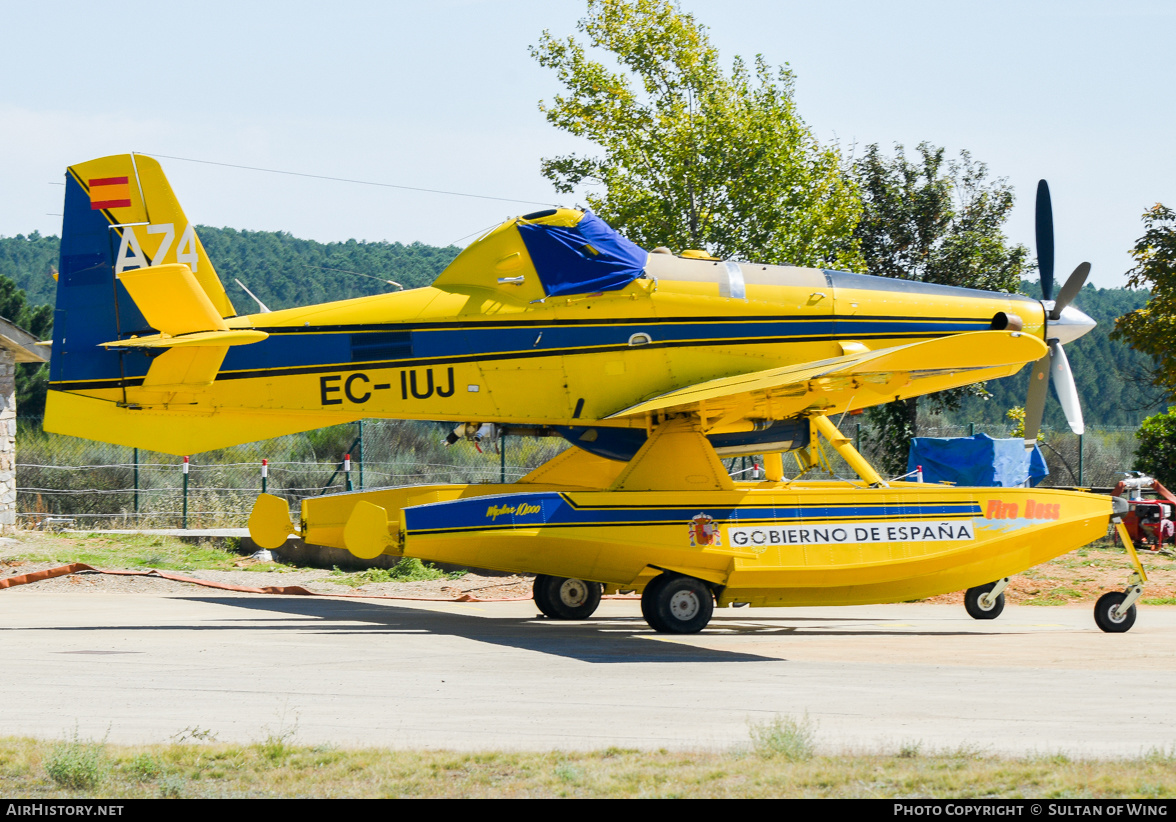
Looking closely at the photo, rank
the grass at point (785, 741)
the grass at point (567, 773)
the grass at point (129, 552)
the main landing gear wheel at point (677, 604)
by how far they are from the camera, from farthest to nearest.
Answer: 1. the grass at point (129, 552)
2. the main landing gear wheel at point (677, 604)
3. the grass at point (785, 741)
4. the grass at point (567, 773)

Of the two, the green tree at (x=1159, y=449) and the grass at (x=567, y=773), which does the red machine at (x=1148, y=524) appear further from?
the grass at (x=567, y=773)

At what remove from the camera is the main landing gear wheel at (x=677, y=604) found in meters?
11.8

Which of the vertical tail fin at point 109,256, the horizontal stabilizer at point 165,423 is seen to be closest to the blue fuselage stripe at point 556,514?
the horizontal stabilizer at point 165,423

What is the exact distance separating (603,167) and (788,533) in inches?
581

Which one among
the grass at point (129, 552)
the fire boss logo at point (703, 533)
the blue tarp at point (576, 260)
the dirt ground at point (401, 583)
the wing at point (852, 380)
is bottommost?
the dirt ground at point (401, 583)

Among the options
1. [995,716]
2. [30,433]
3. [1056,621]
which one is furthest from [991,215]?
[30,433]

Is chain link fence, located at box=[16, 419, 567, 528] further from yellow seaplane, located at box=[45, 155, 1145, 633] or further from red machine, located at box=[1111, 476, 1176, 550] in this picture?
red machine, located at box=[1111, 476, 1176, 550]

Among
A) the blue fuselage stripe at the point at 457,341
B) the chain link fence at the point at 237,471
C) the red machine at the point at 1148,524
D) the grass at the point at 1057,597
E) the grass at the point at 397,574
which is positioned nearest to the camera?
the blue fuselage stripe at the point at 457,341

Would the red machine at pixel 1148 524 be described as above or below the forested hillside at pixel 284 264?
below

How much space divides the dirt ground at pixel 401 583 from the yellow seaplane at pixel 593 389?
3290mm

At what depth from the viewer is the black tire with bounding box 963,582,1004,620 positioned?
14070mm

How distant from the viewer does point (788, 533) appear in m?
11.9

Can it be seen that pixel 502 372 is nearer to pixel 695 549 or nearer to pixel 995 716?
pixel 695 549

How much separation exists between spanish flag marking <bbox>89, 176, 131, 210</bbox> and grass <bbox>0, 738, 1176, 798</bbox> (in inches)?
332
